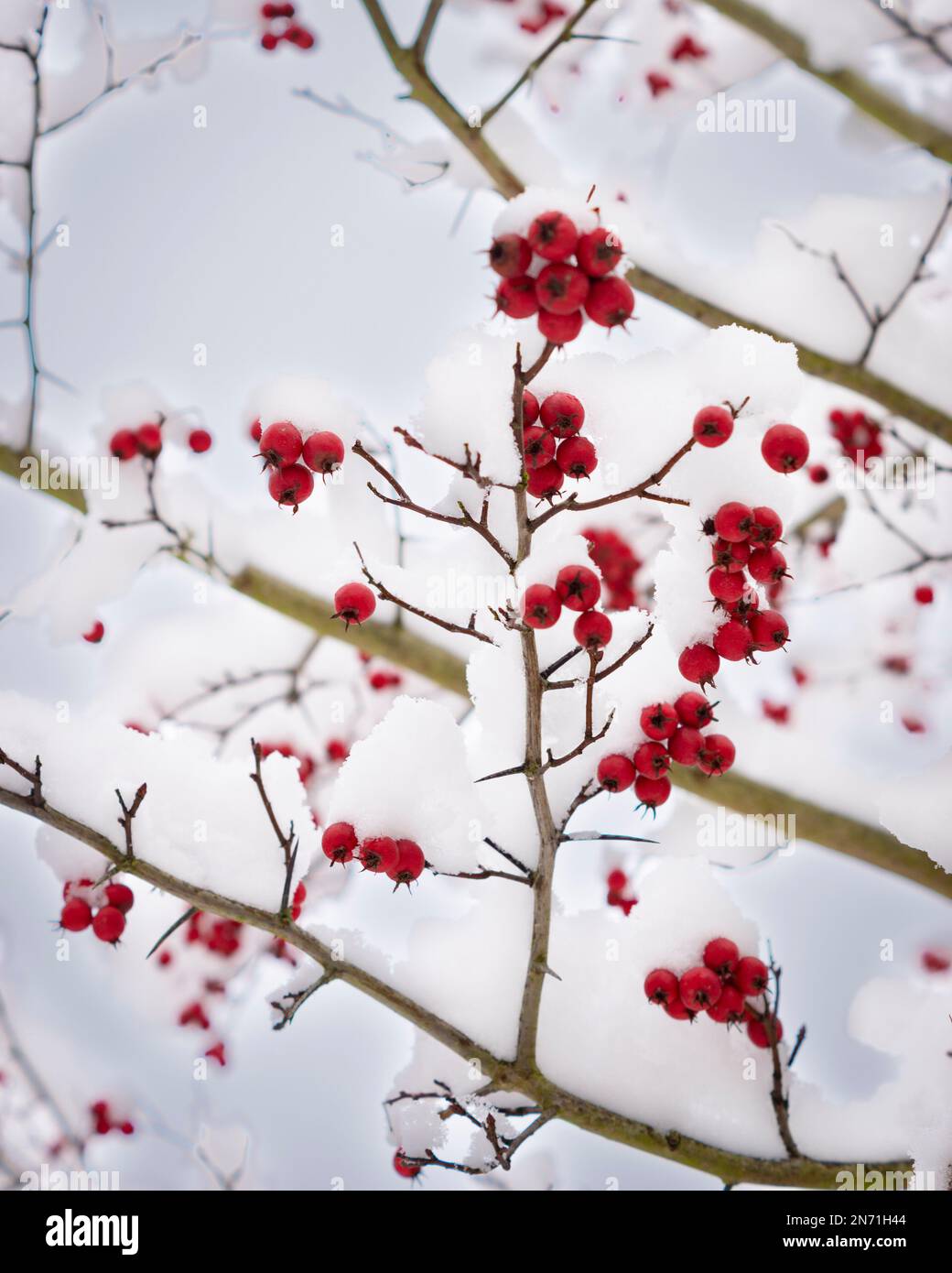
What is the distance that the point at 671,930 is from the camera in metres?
2.45

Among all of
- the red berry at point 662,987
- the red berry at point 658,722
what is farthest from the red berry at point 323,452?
the red berry at point 662,987

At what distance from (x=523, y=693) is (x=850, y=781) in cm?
237

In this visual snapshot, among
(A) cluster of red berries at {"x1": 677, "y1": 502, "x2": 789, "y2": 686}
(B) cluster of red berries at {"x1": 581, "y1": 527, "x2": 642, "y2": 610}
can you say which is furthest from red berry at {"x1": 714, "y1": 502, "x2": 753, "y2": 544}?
(B) cluster of red berries at {"x1": 581, "y1": 527, "x2": 642, "y2": 610}

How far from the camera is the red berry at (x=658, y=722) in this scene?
6.89 ft

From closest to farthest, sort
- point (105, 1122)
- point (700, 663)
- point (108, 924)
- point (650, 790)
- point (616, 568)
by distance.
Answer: point (700, 663) < point (650, 790) < point (108, 924) < point (616, 568) < point (105, 1122)

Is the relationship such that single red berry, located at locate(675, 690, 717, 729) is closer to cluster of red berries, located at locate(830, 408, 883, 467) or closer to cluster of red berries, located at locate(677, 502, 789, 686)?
cluster of red berries, located at locate(677, 502, 789, 686)

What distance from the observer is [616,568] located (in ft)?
14.3

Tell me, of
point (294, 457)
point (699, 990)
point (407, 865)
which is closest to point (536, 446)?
point (294, 457)

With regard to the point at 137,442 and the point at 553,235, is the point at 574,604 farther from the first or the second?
the point at 137,442

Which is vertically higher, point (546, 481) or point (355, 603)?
point (546, 481)

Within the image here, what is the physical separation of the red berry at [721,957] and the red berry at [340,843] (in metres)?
1.09

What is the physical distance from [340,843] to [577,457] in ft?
3.31
